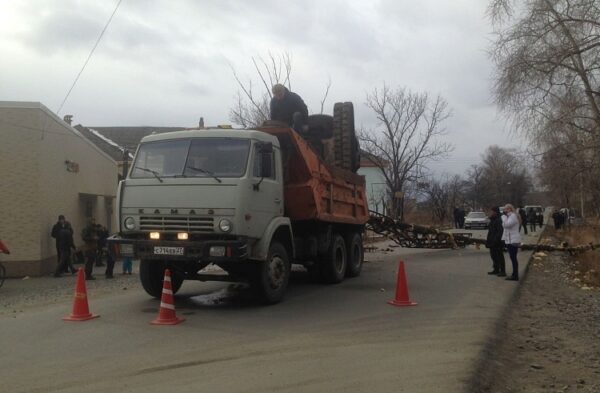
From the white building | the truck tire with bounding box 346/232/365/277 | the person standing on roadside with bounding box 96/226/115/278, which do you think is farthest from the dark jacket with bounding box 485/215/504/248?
the white building

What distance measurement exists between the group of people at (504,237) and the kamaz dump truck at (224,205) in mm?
4250

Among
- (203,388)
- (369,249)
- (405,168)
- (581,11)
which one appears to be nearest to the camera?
(203,388)

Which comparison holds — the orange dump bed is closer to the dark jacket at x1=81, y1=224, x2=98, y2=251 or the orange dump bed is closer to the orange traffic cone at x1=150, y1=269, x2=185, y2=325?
the orange traffic cone at x1=150, y1=269, x2=185, y2=325

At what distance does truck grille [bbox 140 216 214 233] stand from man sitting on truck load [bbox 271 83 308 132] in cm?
369

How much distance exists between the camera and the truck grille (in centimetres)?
791

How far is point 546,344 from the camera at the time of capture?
265 inches

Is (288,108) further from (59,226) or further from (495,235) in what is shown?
(59,226)

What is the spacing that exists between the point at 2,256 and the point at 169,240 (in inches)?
331

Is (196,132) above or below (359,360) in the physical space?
above

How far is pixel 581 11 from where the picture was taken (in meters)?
15.8

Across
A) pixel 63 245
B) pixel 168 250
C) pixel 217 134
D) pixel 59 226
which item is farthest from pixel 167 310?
pixel 59 226

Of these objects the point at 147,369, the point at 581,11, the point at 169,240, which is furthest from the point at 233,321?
the point at 581,11

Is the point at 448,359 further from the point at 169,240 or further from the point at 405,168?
the point at 405,168

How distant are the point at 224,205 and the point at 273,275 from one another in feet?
4.95
